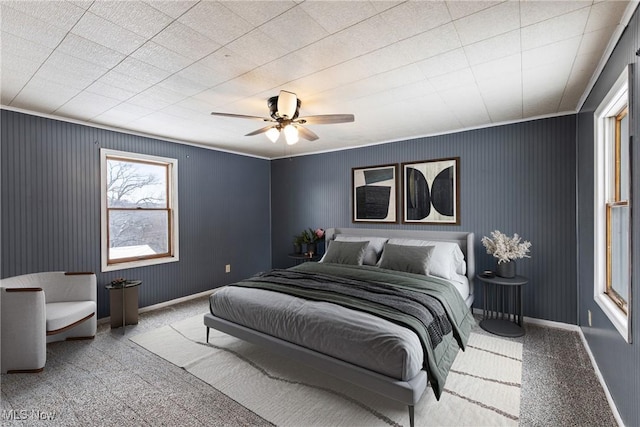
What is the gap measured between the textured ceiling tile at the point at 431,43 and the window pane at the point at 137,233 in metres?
4.14

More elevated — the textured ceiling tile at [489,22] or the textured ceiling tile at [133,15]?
the textured ceiling tile at [133,15]

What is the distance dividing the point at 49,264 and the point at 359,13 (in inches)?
165

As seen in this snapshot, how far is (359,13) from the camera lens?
1.71 m

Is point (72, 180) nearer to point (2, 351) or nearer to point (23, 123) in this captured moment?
point (23, 123)

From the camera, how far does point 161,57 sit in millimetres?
2197

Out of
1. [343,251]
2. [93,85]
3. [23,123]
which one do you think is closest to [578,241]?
[343,251]

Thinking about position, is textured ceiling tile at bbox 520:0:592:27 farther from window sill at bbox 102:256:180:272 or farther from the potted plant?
window sill at bbox 102:256:180:272

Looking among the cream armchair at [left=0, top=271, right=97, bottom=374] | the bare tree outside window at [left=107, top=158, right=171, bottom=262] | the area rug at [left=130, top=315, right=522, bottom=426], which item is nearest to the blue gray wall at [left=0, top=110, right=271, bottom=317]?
the bare tree outside window at [left=107, top=158, right=171, bottom=262]

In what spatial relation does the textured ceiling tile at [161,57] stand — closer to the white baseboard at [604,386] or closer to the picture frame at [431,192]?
the picture frame at [431,192]

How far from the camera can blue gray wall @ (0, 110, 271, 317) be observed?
3279 millimetres

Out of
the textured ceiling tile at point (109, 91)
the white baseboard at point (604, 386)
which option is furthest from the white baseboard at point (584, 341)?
the textured ceiling tile at point (109, 91)

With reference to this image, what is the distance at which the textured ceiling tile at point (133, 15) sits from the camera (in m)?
1.65

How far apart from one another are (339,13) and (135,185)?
3922mm

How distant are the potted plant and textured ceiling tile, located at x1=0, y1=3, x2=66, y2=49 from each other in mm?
4405
